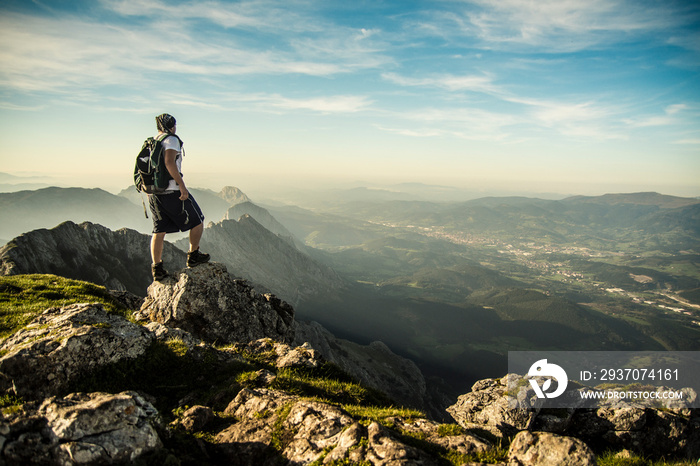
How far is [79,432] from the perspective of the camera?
17.7 feet

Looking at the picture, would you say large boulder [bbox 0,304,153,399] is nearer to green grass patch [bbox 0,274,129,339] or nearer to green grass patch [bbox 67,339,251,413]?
green grass patch [bbox 67,339,251,413]

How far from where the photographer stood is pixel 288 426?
776cm

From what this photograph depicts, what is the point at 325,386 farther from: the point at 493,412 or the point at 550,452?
the point at 493,412

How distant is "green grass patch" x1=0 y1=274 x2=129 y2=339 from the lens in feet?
39.8

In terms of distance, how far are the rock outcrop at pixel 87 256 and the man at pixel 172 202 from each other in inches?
2935

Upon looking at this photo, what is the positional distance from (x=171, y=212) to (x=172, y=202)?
0.45m

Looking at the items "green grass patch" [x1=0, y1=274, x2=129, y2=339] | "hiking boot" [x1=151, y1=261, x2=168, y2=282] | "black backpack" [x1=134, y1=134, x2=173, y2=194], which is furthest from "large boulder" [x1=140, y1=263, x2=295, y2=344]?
"black backpack" [x1=134, y1=134, x2=173, y2=194]

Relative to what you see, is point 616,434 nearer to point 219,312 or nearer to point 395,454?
point 395,454

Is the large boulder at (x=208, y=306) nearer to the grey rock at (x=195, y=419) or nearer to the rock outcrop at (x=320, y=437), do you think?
the grey rock at (x=195, y=419)

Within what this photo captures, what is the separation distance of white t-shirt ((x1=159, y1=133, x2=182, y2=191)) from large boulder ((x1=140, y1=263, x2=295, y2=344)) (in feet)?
21.6

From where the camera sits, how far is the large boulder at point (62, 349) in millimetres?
8117

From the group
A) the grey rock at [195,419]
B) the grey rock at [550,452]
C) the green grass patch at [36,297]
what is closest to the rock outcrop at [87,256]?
the green grass patch at [36,297]

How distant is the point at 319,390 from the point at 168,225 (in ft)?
32.8

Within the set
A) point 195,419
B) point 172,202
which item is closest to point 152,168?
point 172,202
